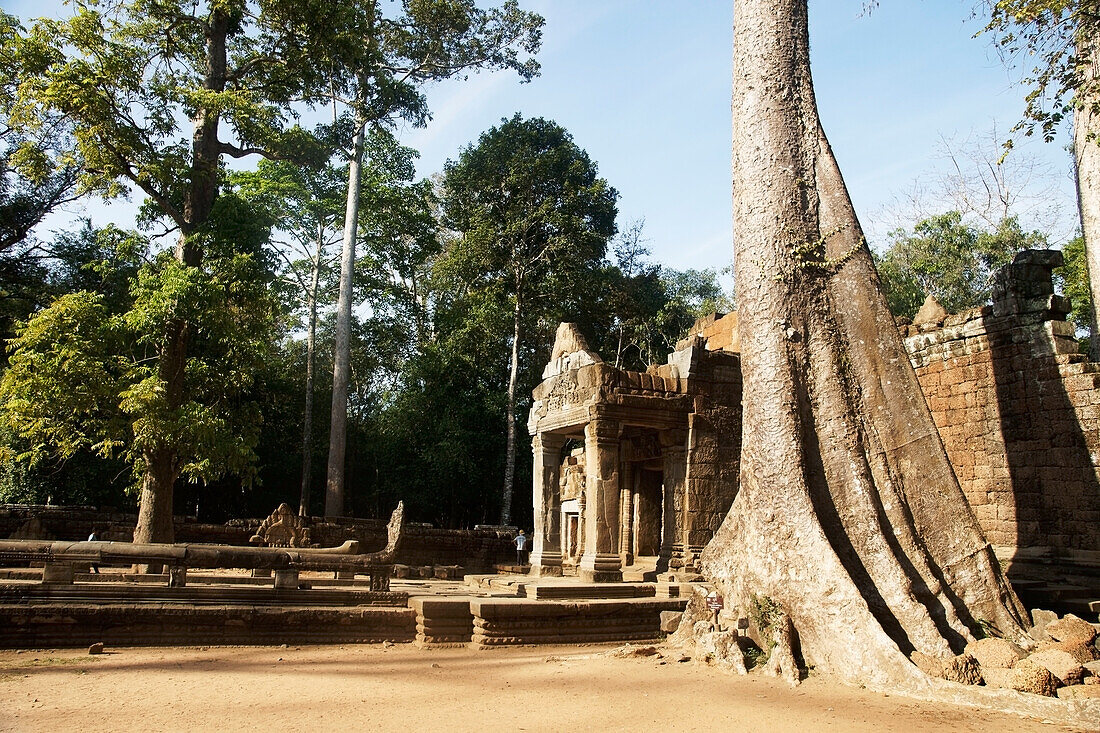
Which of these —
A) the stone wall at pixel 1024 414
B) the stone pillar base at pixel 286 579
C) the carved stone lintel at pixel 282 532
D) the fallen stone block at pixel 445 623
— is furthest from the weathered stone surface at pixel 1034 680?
the carved stone lintel at pixel 282 532

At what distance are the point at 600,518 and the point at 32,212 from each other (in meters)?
18.6

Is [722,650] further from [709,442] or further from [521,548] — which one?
[521,548]

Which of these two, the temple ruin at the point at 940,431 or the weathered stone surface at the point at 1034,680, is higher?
the temple ruin at the point at 940,431

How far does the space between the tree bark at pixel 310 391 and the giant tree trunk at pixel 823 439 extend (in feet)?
50.4

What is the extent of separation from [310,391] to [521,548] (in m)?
8.09

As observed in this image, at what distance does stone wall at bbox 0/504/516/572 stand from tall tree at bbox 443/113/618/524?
318cm

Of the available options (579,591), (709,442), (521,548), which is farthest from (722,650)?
(521,548)

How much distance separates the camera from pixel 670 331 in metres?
26.4

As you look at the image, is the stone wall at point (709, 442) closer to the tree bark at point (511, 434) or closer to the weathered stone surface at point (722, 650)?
the weathered stone surface at point (722, 650)

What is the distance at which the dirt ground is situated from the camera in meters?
4.36

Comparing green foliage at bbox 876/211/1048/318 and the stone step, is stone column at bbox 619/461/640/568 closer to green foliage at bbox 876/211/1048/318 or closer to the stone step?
the stone step

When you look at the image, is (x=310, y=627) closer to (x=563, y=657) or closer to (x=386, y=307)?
(x=563, y=657)

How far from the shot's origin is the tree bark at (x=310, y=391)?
21781mm

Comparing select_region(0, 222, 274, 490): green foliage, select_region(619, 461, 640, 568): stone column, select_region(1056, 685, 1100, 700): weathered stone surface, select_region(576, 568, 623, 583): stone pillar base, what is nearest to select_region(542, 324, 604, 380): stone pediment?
select_region(619, 461, 640, 568): stone column
